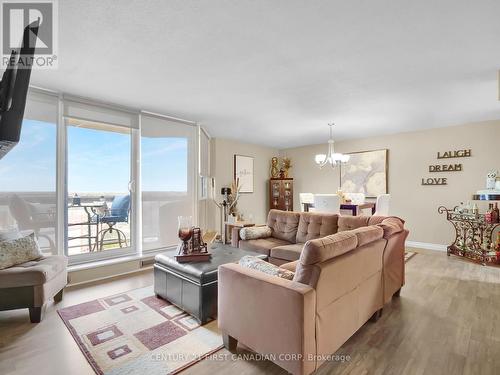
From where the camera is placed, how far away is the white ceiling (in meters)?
1.68

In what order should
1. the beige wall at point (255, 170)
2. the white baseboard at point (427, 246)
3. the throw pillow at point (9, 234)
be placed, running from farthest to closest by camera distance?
the beige wall at point (255, 170) < the white baseboard at point (427, 246) < the throw pillow at point (9, 234)

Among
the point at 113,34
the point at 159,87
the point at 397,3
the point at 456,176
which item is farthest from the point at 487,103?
the point at 113,34

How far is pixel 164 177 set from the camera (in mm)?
4160

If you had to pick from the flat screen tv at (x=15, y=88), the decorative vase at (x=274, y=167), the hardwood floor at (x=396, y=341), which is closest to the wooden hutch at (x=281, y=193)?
the decorative vase at (x=274, y=167)

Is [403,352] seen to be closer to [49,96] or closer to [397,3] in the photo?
[397,3]

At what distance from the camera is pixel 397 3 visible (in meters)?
1.60

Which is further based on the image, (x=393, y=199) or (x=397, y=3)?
(x=393, y=199)

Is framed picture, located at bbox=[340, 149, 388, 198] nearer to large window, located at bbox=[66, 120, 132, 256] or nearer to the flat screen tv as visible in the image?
large window, located at bbox=[66, 120, 132, 256]

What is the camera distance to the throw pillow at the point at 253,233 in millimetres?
3748

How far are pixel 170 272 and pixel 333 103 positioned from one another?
297cm

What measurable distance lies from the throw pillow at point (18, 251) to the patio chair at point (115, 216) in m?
1.10

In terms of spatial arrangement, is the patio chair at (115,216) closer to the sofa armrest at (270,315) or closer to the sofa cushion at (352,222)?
the sofa armrest at (270,315)

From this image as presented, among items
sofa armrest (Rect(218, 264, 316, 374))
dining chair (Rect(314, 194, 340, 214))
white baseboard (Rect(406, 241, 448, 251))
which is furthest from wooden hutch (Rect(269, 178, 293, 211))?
sofa armrest (Rect(218, 264, 316, 374))

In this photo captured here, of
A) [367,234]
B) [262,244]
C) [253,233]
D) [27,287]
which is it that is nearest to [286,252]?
[262,244]
